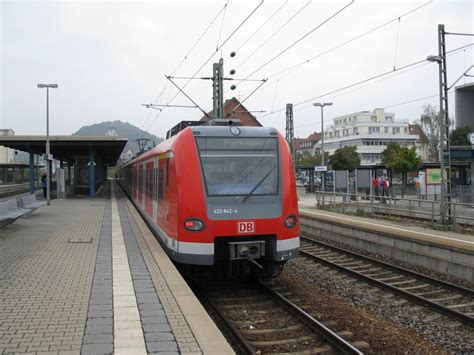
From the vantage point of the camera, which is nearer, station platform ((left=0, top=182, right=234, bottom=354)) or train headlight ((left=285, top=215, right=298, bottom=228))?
station platform ((left=0, top=182, right=234, bottom=354))

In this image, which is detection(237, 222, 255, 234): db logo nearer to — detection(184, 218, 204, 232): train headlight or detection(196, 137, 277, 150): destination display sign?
detection(184, 218, 204, 232): train headlight

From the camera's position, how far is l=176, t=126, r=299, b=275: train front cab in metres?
7.67

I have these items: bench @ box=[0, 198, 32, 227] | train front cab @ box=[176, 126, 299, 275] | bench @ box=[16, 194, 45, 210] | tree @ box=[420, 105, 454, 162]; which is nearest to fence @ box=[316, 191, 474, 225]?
train front cab @ box=[176, 126, 299, 275]

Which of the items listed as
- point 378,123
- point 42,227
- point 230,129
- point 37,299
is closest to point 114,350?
point 37,299

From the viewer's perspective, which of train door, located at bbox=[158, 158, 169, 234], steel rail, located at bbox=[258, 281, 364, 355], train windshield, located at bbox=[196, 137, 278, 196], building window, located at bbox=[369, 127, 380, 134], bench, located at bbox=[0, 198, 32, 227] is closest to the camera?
steel rail, located at bbox=[258, 281, 364, 355]

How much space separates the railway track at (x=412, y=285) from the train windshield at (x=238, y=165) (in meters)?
3.07

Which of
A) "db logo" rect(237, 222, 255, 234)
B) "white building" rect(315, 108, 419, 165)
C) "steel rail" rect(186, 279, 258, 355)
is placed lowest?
"steel rail" rect(186, 279, 258, 355)

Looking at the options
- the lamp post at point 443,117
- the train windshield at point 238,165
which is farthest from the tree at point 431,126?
the train windshield at point 238,165

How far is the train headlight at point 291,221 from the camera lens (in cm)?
807

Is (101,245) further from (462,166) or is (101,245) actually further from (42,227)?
(462,166)

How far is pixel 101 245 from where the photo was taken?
35.6 ft

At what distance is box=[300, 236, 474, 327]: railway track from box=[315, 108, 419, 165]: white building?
7936 centimetres

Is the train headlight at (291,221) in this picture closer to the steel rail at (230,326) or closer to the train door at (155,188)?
the steel rail at (230,326)

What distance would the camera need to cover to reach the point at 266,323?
269 inches
